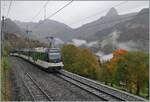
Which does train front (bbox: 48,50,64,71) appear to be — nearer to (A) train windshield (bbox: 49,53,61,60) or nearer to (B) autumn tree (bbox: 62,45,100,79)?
(A) train windshield (bbox: 49,53,61,60)

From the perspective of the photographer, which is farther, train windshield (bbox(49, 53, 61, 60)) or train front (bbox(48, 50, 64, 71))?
train windshield (bbox(49, 53, 61, 60))

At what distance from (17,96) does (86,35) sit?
597ft

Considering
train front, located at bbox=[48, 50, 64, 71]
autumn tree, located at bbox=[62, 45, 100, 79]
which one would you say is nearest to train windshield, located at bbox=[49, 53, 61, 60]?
train front, located at bbox=[48, 50, 64, 71]

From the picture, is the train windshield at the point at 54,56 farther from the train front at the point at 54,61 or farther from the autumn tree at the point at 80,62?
the autumn tree at the point at 80,62

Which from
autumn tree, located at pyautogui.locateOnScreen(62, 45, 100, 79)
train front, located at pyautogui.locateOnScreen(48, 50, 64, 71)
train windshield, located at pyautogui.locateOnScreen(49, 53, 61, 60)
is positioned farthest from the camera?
autumn tree, located at pyautogui.locateOnScreen(62, 45, 100, 79)

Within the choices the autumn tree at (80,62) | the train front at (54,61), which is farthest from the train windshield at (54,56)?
the autumn tree at (80,62)

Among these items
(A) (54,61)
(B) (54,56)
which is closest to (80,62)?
(B) (54,56)

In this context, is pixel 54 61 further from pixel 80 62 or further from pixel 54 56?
pixel 80 62

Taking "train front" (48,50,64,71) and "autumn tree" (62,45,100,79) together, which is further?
"autumn tree" (62,45,100,79)

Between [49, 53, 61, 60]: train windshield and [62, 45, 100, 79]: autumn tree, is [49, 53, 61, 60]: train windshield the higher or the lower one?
the higher one

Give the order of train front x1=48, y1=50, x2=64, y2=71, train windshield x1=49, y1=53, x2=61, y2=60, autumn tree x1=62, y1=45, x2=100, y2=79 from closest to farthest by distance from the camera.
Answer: train front x1=48, y1=50, x2=64, y2=71 < train windshield x1=49, y1=53, x2=61, y2=60 < autumn tree x1=62, y1=45, x2=100, y2=79

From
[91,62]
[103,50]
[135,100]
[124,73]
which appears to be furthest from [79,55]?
[103,50]

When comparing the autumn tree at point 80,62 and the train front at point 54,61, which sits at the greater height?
the train front at point 54,61

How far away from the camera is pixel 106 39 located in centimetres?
18625
